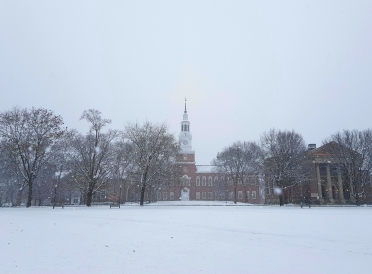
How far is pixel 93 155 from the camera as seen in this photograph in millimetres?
41625

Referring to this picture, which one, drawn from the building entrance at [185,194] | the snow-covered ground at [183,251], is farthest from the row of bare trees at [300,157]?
the building entrance at [185,194]

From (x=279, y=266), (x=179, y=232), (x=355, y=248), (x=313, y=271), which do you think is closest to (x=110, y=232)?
(x=179, y=232)

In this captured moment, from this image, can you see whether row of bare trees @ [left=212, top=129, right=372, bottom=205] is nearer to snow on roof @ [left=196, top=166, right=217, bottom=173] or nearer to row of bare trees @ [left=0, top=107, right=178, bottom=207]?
row of bare trees @ [left=0, top=107, right=178, bottom=207]

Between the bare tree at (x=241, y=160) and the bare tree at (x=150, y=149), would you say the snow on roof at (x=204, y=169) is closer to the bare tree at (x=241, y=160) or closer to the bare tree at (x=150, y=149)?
the bare tree at (x=241, y=160)

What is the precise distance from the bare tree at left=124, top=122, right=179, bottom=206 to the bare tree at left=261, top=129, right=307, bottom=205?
658 inches

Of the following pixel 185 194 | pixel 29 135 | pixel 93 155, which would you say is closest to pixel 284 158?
pixel 93 155

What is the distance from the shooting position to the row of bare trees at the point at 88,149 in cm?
3878

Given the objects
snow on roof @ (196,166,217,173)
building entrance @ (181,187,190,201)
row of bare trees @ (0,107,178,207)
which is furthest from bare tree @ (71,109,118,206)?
snow on roof @ (196,166,217,173)

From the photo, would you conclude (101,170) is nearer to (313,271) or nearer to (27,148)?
(27,148)

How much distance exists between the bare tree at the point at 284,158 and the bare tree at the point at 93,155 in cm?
2631

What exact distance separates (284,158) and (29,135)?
39303 millimetres

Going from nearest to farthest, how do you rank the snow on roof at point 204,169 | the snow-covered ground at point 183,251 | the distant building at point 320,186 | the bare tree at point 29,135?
the snow-covered ground at point 183,251 < the bare tree at point 29,135 < the distant building at point 320,186 < the snow on roof at point 204,169

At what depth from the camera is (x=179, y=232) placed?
550 inches

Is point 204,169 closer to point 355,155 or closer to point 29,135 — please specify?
point 355,155
